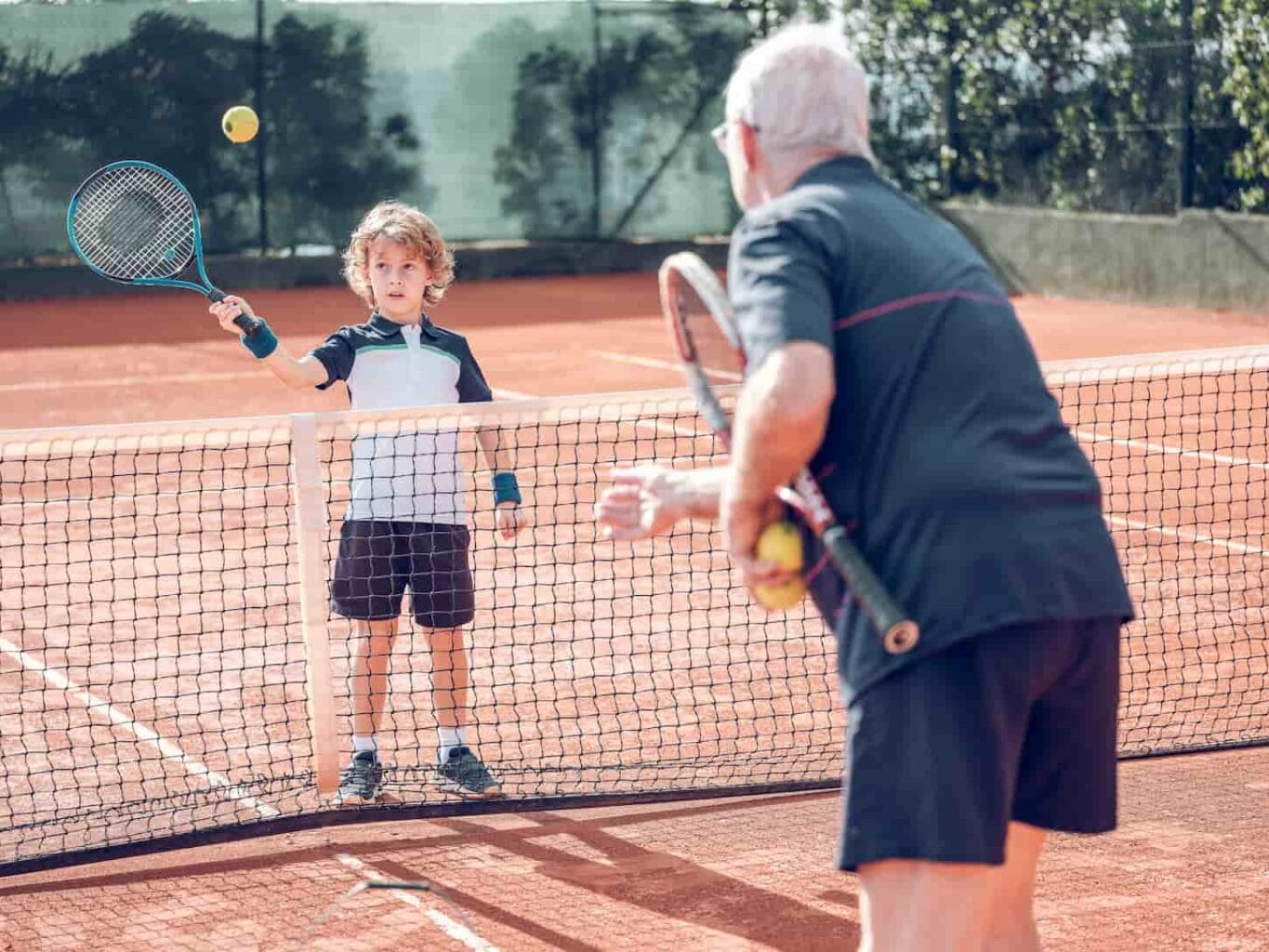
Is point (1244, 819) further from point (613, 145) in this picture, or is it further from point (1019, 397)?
point (613, 145)

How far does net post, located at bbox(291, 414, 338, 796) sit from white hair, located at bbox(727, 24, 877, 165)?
247 cm

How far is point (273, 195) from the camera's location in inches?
807

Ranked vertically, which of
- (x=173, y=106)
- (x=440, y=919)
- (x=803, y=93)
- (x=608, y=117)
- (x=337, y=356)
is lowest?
(x=440, y=919)

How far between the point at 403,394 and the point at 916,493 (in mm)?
2721

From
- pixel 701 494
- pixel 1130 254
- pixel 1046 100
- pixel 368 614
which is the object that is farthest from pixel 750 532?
pixel 1046 100

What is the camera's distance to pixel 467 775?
4957 mm

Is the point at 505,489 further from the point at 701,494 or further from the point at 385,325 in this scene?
the point at 701,494

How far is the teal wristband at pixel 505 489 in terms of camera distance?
4930 mm

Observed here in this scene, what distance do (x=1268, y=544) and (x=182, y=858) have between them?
17.3 feet

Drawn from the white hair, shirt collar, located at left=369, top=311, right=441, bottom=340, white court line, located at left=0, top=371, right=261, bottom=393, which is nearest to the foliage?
white court line, located at left=0, top=371, right=261, bottom=393

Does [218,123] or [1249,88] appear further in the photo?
[218,123]

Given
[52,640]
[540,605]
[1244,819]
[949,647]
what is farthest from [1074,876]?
[52,640]

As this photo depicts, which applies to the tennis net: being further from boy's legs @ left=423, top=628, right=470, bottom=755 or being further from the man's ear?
the man's ear

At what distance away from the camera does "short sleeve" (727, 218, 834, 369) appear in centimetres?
241
